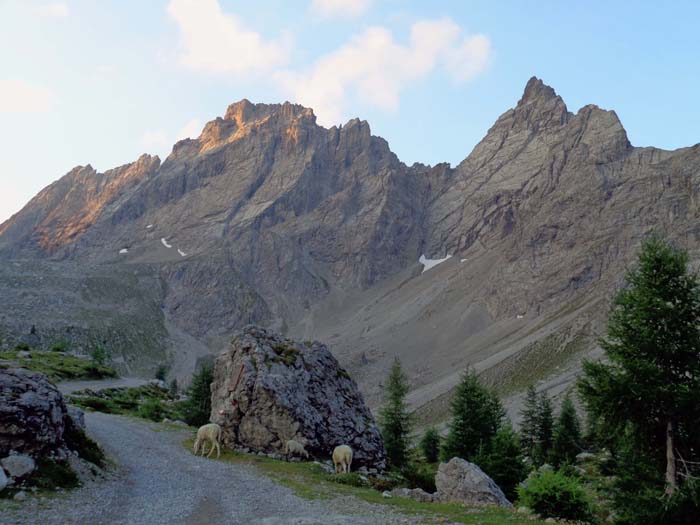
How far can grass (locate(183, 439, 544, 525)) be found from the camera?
17219 mm

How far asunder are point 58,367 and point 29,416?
174 ft

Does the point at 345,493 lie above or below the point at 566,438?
above

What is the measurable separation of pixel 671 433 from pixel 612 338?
3445 millimetres

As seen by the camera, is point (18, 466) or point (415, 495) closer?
point (18, 466)

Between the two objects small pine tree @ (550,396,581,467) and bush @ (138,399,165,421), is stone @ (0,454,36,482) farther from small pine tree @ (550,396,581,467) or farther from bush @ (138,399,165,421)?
small pine tree @ (550,396,581,467)

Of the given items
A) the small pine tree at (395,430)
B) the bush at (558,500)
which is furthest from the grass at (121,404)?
the bush at (558,500)

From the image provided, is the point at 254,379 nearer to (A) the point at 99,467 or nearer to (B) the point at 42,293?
(A) the point at 99,467

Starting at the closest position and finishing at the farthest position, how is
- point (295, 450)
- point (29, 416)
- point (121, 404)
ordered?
1. point (29, 416)
2. point (295, 450)
3. point (121, 404)

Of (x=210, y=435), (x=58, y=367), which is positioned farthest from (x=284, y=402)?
(x=58, y=367)

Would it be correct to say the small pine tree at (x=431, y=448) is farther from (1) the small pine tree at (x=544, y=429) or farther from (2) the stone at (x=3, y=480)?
(2) the stone at (x=3, y=480)

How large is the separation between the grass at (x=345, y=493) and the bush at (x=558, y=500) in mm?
642

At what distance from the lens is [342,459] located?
26578 mm

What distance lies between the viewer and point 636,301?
1827cm

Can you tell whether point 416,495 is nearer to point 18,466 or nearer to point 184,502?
point 184,502
